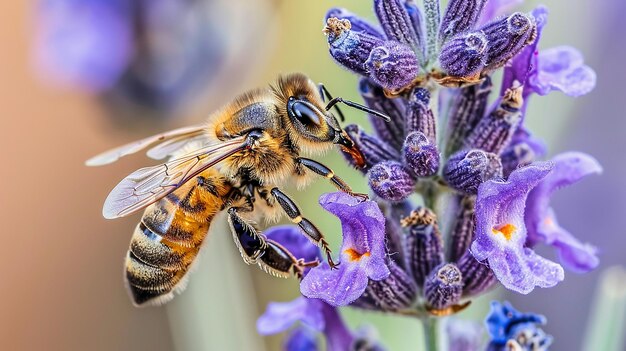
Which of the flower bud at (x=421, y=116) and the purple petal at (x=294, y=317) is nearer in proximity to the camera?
the flower bud at (x=421, y=116)

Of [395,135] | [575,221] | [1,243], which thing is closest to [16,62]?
[1,243]

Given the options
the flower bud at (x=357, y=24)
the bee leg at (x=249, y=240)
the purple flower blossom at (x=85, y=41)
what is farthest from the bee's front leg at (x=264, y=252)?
the purple flower blossom at (x=85, y=41)

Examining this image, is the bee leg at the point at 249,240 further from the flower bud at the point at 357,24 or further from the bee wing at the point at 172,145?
the flower bud at the point at 357,24

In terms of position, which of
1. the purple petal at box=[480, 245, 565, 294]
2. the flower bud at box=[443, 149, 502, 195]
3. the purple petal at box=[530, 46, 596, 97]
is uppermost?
the purple petal at box=[530, 46, 596, 97]

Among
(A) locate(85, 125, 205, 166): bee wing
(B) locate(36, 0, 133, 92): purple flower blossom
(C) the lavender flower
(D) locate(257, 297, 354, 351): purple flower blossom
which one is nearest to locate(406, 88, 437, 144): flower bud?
(C) the lavender flower

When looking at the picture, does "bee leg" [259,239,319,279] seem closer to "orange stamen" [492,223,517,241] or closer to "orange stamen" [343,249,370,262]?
"orange stamen" [343,249,370,262]

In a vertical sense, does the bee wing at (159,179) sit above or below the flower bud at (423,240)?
above

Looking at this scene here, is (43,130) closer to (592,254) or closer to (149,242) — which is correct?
(149,242)
